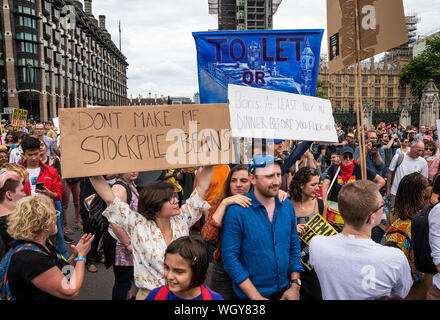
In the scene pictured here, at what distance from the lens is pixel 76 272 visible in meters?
2.37

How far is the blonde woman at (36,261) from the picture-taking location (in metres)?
2.11

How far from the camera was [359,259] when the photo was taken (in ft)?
6.26

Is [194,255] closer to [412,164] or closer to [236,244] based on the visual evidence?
[236,244]

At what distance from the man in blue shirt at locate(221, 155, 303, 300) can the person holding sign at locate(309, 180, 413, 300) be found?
37 cm

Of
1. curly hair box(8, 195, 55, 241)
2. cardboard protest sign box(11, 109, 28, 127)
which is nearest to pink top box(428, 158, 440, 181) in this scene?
curly hair box(8, 195, 55, 241)

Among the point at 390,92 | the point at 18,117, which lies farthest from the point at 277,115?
the point at 390,92

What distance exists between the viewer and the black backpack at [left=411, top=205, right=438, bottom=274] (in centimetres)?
252

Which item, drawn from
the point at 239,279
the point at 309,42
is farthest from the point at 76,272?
the point at 309,42

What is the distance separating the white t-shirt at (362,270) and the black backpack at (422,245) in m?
0.73

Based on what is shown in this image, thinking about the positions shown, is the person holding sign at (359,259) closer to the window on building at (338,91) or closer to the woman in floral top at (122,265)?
the woman in floral top at (122,265)

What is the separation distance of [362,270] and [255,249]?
72 centimetres

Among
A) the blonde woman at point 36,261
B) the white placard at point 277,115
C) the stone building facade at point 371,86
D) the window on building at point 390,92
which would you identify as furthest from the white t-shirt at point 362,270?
the window on building at point 390,92

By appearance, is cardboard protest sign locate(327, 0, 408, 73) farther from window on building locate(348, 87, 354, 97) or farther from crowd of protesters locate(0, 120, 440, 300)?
window on building locate(348, 87, 354, 97)

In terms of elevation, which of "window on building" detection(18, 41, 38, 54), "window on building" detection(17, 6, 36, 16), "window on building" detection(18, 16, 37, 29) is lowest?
"window on building" detection(18, 41, 38, 54)
